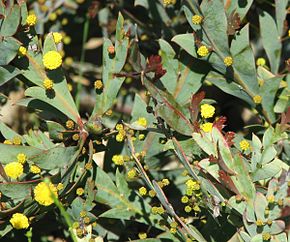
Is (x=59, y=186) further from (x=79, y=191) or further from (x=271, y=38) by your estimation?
(x=271, y=38)

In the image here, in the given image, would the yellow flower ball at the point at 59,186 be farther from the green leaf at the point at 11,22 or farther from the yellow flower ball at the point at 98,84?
the green leaf at the point at 11,22

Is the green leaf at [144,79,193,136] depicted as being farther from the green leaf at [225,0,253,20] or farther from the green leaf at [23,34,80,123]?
the green leaf at [225,0,253,20]

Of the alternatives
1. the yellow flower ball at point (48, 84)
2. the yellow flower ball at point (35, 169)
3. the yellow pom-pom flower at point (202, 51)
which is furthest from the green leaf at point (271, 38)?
the yellow flower ball at point (35, 169)

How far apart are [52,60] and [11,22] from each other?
0.15 metres

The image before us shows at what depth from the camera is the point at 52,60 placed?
1768 mm

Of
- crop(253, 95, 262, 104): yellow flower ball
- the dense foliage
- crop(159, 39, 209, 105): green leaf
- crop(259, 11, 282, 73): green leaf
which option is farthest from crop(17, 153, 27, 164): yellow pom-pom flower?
crop(259, 11, 282, 73): green leaf

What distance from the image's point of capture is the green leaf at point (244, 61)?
190 cm

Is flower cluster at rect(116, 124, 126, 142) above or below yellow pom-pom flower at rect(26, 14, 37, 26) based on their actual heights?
below

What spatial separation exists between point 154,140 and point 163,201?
283 millimetres

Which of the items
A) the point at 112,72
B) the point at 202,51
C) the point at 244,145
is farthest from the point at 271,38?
the point at 112,72

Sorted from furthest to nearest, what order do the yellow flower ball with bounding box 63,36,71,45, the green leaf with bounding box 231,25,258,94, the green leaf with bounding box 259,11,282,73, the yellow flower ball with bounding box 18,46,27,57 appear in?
the yellow flower ball with bounding box 63,36,71,45, the green leaf with bounding box 259,11,282,73, the green leaf with bounding box 231,25,258,94, the yellow flower ball with bounding box 18,46,27,57

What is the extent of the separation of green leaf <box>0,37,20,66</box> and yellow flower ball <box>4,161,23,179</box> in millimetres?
285

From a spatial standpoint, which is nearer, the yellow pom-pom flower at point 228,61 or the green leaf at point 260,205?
the green leaf at point 260,205

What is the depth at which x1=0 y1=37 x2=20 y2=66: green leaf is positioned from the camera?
176 cm
